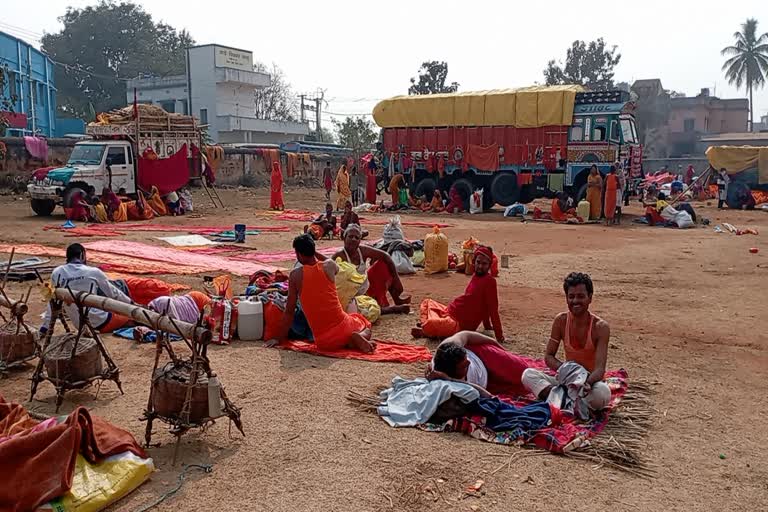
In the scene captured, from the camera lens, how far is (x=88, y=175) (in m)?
17.2

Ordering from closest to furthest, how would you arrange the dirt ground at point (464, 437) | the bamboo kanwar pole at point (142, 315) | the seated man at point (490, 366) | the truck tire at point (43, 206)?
the dirt ground at point (464, 437) → the bamboo kanwar pole at point (142, 315) → the seated man at point (490, 366) → the truck tire at point (43, 206)

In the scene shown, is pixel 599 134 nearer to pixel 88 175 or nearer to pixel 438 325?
Answer: pixel 88 175

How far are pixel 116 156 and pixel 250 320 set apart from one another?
1312 centimetres

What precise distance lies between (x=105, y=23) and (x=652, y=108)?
1467 inches

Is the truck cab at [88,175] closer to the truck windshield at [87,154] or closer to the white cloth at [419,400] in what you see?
the truck windshield at [87,154]

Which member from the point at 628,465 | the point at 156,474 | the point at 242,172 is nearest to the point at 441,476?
the point at 628,465

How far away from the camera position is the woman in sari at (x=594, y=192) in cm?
1855

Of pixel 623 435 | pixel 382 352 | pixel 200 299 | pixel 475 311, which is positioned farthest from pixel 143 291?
pixel 623 435

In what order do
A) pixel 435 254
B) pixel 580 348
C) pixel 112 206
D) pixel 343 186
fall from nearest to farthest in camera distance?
pixel 580 348 → pixel 435 254 → pixel 112 206 → pixel 343 186

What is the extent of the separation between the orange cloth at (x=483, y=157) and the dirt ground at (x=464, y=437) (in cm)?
1274

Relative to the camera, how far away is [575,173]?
19.8 meters

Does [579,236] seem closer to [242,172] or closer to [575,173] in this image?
[575,173]

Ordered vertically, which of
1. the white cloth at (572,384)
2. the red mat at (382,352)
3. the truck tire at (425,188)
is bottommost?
the red mat at (382,352)

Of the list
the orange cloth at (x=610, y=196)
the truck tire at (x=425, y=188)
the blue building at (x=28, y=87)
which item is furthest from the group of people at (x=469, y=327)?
the blue building at (x=28, y=87)
